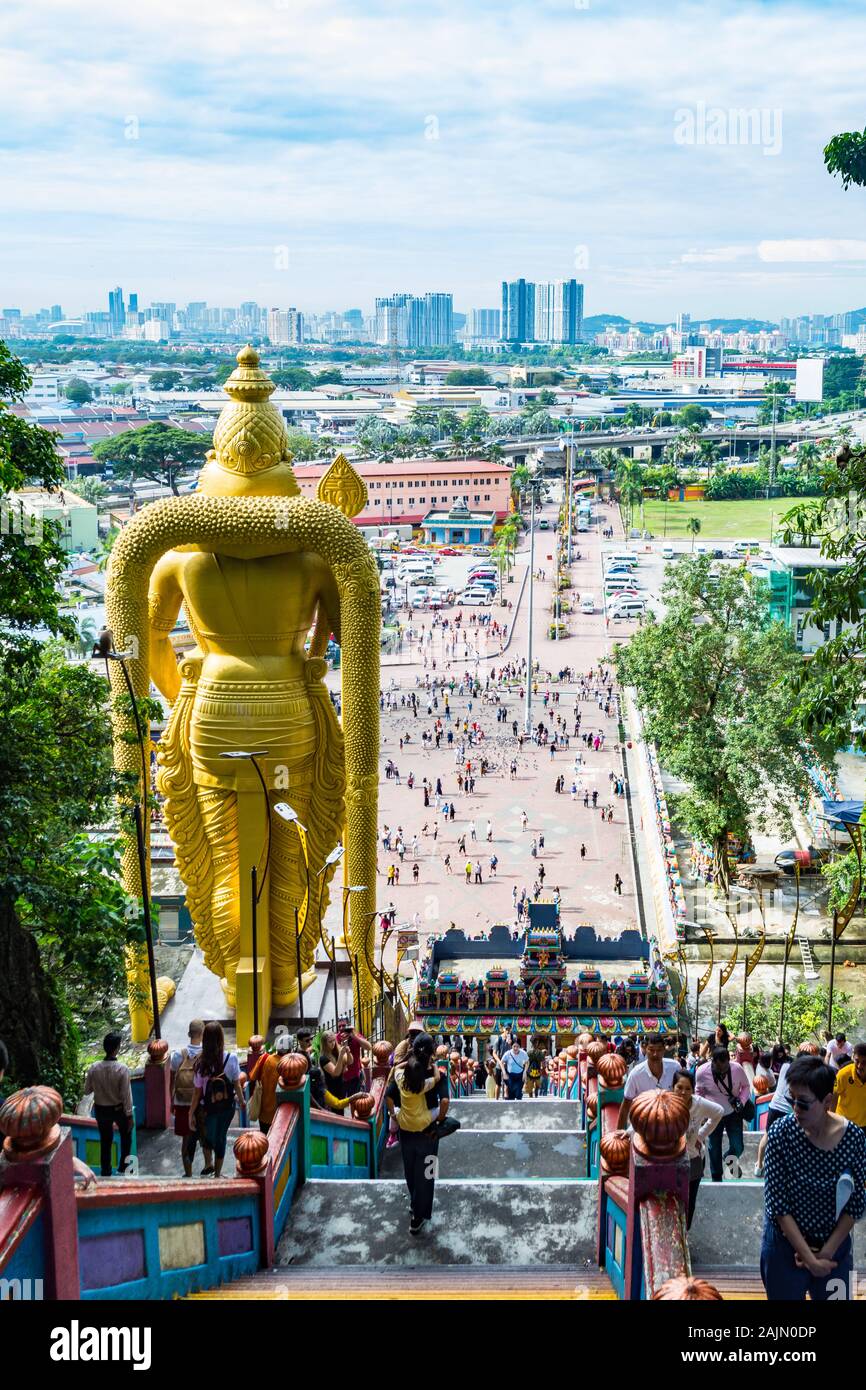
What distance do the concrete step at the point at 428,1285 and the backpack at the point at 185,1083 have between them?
192 centimetres

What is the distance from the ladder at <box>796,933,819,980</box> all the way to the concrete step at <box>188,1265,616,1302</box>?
15862mm

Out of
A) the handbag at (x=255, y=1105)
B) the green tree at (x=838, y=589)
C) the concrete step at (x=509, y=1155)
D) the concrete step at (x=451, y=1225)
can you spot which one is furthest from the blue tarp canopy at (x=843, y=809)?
the concrete step at (x=451, y=1225)

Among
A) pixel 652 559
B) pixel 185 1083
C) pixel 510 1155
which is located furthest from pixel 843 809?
pixel 652 559

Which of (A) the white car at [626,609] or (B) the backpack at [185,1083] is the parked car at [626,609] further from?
(B) the backpack at [185,1083]

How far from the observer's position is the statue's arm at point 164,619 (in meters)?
12.7

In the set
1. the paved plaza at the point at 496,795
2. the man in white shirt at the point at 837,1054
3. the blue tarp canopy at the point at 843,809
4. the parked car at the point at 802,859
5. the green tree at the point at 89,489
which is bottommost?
the paved plaza at the point at 496,795

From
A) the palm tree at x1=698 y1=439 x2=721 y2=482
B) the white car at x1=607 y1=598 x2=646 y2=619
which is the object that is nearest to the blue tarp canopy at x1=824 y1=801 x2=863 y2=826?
the white car at x1=607 y1=598 x2=646 y2=619

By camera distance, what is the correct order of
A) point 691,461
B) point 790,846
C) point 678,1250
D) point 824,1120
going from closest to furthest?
point 824,1120, point 678,1250, point 790,846, point 691,461

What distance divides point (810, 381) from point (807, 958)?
139378 millimetres

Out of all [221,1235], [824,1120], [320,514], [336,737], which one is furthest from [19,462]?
[824,1120]

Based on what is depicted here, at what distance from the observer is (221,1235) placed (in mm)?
6324

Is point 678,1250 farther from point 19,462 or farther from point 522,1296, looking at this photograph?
point 19,462

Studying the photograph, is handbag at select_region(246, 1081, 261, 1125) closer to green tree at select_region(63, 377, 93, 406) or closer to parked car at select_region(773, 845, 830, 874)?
parked car at select_region(773, 845, 830, 874)

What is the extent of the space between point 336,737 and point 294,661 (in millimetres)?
841
